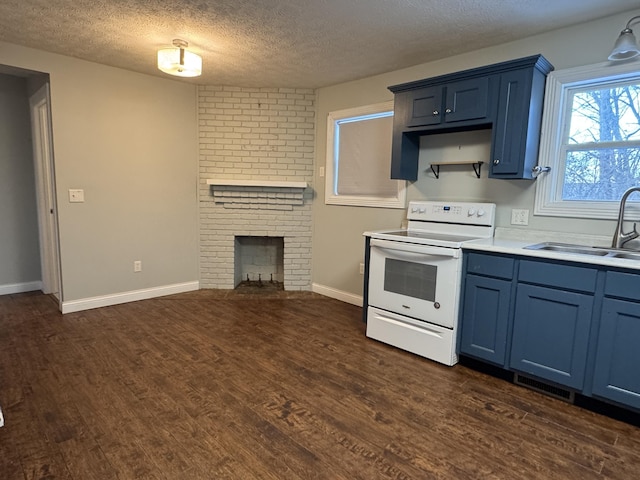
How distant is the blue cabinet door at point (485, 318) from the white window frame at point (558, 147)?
2.40 feet

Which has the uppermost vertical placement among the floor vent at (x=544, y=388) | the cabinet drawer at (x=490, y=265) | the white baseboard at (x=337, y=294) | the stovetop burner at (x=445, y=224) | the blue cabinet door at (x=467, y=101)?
the blue cabinet door at (x=467, y=101)

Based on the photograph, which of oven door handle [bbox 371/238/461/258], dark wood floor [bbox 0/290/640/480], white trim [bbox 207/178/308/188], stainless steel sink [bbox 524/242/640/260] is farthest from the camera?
white trim [bbox 207/178/308/188]

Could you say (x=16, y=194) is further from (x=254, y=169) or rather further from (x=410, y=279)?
(x=410, y=279)

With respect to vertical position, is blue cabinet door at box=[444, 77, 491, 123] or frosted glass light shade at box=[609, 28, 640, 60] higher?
frosted glass light shade at box=[609, 28, 640, 60]

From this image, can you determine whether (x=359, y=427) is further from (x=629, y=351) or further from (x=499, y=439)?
(x=629, y=351)

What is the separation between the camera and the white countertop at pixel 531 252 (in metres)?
1.96

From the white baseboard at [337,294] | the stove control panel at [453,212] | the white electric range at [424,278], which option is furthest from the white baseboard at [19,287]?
the stove control panel at [453,212]

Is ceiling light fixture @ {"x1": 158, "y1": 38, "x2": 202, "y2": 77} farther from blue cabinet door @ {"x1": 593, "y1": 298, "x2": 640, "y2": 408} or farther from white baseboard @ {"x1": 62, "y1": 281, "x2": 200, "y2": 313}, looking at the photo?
blue cabinet door @ {"x1": 593, "y1": 298, "x2": 640, "y2": 408}

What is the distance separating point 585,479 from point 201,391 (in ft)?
6.52

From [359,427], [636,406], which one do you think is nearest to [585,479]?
[636,406]

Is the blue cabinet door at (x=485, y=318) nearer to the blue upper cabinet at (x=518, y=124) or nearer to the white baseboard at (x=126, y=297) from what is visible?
the blue upper cabinet at (x=518, y=124)

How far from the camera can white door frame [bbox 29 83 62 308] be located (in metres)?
3.53

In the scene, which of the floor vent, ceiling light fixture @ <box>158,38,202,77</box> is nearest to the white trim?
ceiling light fixture @ <box>158,38,202,77</box>

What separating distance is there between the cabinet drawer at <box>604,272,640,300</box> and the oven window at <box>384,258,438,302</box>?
0.98 meters
